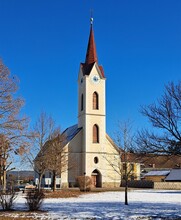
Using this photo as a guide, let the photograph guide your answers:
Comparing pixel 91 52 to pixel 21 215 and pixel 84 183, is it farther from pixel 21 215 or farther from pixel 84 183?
pixel 21 215

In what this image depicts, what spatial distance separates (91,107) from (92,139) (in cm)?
527

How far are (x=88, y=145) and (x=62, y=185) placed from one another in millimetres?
7367

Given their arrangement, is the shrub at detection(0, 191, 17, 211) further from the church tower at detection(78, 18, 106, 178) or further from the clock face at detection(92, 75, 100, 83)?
the clock face at detection(92, 75, 100, 83)

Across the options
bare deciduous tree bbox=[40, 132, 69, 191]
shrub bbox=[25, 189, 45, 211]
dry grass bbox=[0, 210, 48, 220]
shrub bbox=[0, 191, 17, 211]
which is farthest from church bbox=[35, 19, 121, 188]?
dry grass bbox=[0, 210, 48, 220]

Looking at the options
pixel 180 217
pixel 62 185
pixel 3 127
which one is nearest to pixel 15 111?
pixel 3 127

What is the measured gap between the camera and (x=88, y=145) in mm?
52156

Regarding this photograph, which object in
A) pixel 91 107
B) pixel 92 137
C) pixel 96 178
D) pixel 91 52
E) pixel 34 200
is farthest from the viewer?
pixel 91 52

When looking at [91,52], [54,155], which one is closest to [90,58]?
[91,52]

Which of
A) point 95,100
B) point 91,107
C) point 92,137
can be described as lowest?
point 92,137

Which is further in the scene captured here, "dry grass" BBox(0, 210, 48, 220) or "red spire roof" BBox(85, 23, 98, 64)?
"red spire roof" BBox(85, 23, 98, 64)

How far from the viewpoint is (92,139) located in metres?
52.9

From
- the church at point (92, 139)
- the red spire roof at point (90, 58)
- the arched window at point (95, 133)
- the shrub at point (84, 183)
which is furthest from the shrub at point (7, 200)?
the red spire roof at point (90, 58)

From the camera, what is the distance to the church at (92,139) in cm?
5166

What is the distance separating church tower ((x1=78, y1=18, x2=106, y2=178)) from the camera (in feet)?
172
